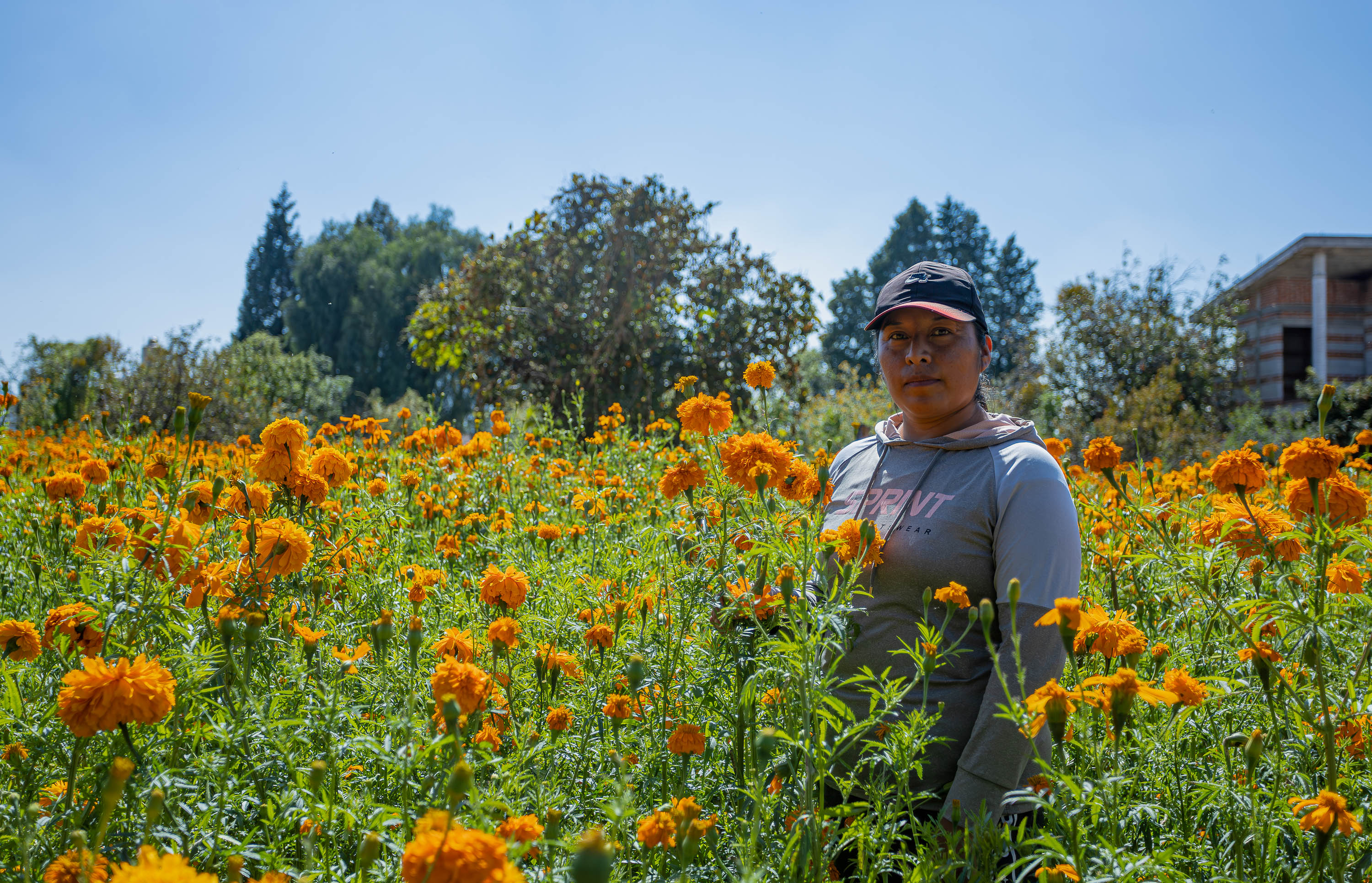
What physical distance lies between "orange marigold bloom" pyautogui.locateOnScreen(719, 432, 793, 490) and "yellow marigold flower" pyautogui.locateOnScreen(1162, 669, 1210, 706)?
0.88 metres

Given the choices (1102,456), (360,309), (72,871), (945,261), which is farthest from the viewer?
(945,261)

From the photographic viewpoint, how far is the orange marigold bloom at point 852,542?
166 centimetres

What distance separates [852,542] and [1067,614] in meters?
0.53

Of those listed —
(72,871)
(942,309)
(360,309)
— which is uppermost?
(360,309)

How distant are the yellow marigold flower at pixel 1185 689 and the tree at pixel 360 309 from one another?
3211 centimetres

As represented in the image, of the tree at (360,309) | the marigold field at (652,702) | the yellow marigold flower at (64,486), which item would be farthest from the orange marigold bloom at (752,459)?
the tree at (360,309)

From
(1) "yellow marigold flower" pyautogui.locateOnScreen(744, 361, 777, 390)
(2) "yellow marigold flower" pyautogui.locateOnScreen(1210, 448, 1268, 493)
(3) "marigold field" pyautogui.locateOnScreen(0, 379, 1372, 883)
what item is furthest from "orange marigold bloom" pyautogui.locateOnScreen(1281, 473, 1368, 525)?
(1) "yellow marigold flower" pyautogui.locateOnScreen(744, 361, 777, 390)

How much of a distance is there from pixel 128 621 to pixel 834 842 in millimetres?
1628

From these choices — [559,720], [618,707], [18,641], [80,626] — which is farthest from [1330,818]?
[18,641]

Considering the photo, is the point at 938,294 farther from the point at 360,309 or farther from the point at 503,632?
the point at 360,309

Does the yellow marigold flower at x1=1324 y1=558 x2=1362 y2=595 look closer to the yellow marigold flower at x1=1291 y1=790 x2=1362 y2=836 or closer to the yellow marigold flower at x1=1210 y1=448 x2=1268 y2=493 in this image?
the yellow marigold flower at x1=1210 y1=448 x2=1268 y2=493

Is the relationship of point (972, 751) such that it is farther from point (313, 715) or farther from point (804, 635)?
point (313, 715)

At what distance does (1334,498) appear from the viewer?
1.66 m

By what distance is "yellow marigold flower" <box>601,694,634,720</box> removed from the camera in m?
1.67
